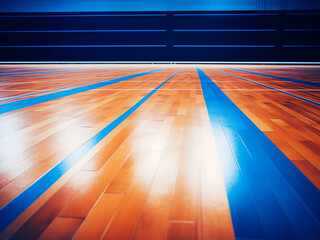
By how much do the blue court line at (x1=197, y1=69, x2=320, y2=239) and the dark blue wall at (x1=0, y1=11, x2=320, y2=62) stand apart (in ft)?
28.0

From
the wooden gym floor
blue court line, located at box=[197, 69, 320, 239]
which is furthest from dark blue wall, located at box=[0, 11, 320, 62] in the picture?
blue court line, located at box=[197, 69, 320, 239]

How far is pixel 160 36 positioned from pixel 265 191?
8973 mm

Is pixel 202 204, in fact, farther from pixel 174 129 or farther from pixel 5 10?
pixel 5 10

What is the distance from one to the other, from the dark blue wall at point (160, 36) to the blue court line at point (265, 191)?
8545 millimetres

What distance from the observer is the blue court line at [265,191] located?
0.48 metres

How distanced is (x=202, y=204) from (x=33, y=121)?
107cm

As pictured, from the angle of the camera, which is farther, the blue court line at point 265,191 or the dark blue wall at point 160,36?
the dark blue wall at point 160,36

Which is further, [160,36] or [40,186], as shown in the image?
[160,36]

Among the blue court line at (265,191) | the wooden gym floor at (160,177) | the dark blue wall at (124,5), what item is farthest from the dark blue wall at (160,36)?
the blue court line at (265,191)

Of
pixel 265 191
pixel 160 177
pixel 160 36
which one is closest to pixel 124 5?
pixel 160 36

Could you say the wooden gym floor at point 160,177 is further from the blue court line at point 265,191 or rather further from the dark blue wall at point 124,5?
the dark blue wall at point 124,5

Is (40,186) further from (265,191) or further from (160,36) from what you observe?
(160,36)

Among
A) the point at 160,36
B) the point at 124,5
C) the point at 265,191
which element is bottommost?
the point at 265,191

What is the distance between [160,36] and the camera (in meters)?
8.88
